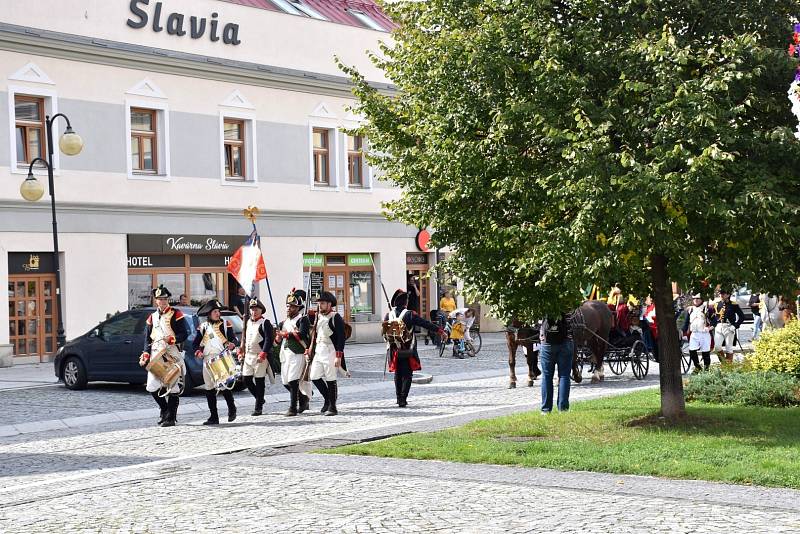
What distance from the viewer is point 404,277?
3850cm

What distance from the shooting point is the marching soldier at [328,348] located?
1670cm

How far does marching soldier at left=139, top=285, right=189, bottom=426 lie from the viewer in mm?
15688

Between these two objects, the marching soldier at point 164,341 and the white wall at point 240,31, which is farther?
the white wall at point 240,31

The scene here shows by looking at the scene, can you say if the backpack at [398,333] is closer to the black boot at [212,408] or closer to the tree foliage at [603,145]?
the black boot at [212,408]

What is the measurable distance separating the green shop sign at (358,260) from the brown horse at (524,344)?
1595cm

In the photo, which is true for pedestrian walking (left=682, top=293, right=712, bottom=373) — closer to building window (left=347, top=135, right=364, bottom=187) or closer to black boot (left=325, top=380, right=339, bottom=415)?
black boot (left=325, top=380, right=339, bottom=415)

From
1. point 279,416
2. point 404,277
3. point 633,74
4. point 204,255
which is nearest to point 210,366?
point 279,416

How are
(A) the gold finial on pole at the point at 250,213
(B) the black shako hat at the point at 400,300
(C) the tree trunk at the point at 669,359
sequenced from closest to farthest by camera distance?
1. (C) the tree trunk at the point at 669,359
2. (B) the black shako hat at the point at 400,300
3. (A) the gold finial on pole at the point at 250,213

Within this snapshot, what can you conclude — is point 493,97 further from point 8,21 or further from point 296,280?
point 296,280

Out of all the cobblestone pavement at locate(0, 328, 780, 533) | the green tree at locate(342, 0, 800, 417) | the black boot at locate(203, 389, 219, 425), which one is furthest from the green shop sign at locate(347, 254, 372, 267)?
the green tree at locate(342, 0, 800, 417)

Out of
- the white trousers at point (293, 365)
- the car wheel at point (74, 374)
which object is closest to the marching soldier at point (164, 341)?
the white trousers at point (293, 365)

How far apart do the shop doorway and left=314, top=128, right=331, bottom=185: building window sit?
9.47 m

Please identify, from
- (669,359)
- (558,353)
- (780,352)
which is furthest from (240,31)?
(669,359)

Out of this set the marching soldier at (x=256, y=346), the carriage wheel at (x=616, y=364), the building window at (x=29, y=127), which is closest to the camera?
the marching soldier at (x=256, y=346)
